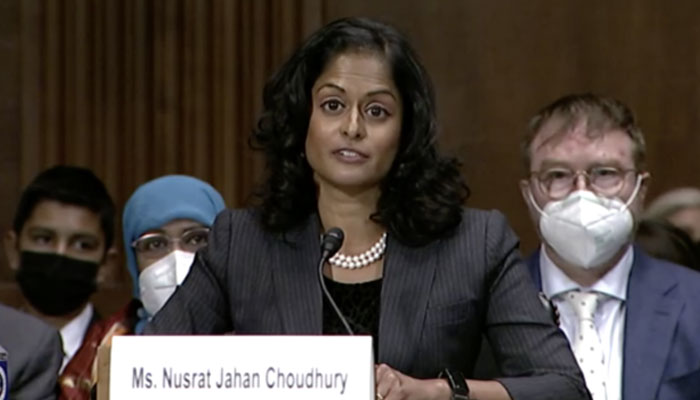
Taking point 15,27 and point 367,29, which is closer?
point 367,29

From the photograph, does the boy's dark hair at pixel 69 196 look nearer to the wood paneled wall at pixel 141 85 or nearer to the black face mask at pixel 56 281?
the black face mask at pixel 56 281

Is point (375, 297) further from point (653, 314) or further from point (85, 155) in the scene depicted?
point (85, 155)

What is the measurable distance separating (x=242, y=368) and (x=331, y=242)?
0.43 m

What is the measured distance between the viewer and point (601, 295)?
3.94 metres

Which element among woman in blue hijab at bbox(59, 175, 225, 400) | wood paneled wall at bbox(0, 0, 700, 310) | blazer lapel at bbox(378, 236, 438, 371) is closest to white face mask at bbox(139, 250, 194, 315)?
woman in blue hijab at bbox(59, 175, 225, 400)

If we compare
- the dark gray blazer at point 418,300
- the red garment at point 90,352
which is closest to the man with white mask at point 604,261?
the dark gray blazer at point 418,300

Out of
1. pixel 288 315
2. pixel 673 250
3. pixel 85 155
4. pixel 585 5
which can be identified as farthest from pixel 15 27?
pixel 288 315

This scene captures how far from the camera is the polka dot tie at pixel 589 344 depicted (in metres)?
3.78

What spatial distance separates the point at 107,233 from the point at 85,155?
2.50ft

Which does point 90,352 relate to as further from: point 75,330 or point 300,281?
point 300,281

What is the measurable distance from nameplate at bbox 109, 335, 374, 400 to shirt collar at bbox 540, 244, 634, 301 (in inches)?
55.6

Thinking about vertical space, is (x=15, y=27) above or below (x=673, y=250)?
above

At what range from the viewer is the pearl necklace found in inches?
129

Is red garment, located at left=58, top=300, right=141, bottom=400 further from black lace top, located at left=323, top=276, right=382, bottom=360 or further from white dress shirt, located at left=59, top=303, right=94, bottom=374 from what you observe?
black lace top, located at left=323, top=276, right=382, bottom=360
